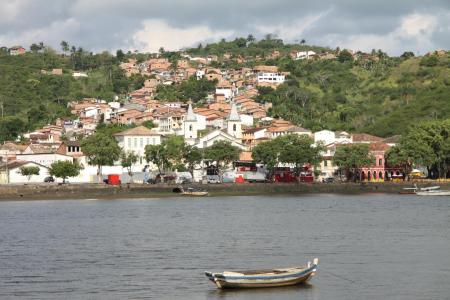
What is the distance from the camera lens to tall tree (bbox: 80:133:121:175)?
109062 millimetres

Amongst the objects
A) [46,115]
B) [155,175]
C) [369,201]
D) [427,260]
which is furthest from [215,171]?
[427,260]

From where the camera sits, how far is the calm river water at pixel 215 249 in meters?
36.3

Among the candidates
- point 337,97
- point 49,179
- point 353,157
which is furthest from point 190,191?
point 337,97

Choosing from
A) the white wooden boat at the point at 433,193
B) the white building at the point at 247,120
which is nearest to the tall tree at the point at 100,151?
the white wooden boat at the point at 433,193

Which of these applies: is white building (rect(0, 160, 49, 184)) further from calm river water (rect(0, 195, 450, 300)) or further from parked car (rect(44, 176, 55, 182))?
calm river water (rect(0, 195, 450, 300))

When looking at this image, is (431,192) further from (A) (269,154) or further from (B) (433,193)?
(A) (269,154)

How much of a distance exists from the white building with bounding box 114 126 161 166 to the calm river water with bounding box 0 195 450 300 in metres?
42.1

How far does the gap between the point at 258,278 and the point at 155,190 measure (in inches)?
2516

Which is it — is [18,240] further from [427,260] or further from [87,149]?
[87,149]

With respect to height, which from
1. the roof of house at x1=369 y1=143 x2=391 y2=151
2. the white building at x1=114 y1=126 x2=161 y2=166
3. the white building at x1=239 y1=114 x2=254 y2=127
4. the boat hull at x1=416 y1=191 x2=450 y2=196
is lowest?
the boat hull at x1=416 y1=191 x2=450 y2=196

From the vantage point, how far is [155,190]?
99.1m

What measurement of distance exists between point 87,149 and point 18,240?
5588cm

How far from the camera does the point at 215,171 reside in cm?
11856

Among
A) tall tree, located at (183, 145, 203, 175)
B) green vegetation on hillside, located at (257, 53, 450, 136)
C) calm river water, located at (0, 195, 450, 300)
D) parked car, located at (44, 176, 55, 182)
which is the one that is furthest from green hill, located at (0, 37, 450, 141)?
calm river water, located at (0, 195, 450, 300)
